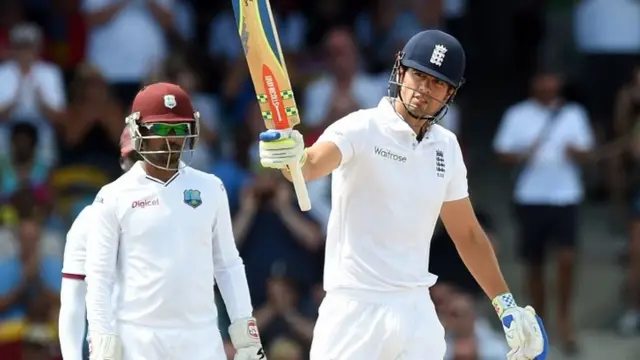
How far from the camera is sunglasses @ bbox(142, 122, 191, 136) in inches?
230

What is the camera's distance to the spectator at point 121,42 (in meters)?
11.1

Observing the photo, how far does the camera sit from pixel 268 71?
5.67 m

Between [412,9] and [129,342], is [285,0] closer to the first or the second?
[412,9]

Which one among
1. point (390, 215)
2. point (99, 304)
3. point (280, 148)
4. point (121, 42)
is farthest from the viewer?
point (121, 42)

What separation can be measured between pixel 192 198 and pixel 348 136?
0.65 metres

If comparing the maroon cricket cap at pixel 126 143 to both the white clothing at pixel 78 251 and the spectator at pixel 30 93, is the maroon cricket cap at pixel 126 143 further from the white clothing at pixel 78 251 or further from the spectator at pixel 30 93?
the spectator at pixel 30 93

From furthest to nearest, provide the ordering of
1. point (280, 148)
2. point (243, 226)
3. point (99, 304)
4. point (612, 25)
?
point (612, 25) → point (243, 226) → point (99, 304) → point (280, 148)

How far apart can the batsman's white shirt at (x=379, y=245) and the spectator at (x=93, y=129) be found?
4.79 meters

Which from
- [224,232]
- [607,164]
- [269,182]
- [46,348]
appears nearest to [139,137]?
[224,232]

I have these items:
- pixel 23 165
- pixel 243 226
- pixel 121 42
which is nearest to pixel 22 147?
pixel 23 165

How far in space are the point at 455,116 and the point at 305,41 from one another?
1.67 m

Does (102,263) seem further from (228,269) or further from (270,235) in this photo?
(270,235)

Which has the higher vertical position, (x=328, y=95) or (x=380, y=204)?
(x=328, y=95)

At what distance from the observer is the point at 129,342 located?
5723 mm
